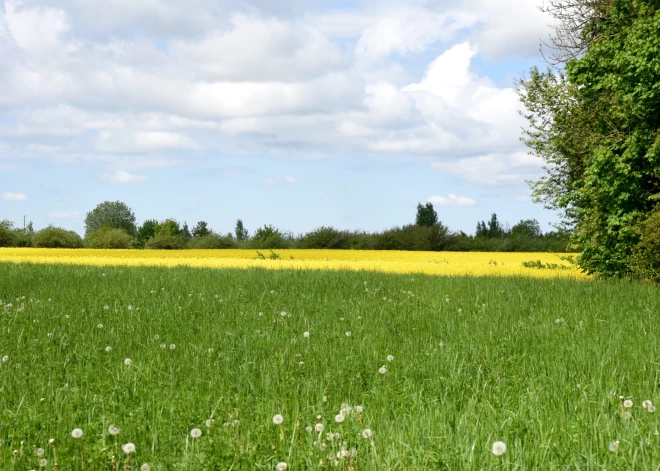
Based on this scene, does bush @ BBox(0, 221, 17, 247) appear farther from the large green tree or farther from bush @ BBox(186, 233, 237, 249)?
the large green tree

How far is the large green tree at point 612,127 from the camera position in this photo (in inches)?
640

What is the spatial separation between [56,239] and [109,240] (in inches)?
212

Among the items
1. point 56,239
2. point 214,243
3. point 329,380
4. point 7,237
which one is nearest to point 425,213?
point 214,243

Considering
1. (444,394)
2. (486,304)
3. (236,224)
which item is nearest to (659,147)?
(486,304)

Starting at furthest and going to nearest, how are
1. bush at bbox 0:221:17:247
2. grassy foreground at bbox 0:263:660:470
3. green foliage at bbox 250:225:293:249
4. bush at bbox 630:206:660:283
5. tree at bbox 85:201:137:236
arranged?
tree at bbox 85:201:137:236 → bush at bbox 0:221:17:247 → green foliage at bbox 250:225:293:249 → bush at bbox 630:206:660:283 → grassy foreground at bbox 0:263:660:470

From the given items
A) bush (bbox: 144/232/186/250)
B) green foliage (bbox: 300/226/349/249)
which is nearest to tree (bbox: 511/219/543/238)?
green foliage (bbox: 300/226/349/249)

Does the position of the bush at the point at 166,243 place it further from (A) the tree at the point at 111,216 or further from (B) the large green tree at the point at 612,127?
(A) the tree at the point at 111,216

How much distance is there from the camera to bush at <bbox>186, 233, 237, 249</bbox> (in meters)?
47.4

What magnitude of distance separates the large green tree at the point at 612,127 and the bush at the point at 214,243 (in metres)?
30.6

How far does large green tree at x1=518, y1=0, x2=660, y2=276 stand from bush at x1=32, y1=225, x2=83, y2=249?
42.5 meters

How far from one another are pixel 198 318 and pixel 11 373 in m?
3.61

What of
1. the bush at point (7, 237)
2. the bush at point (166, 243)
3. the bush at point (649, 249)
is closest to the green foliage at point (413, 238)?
the bush at point (166, 243)

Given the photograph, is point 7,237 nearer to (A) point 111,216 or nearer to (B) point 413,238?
(B) point 413,238

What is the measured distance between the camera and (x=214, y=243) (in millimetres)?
47531
